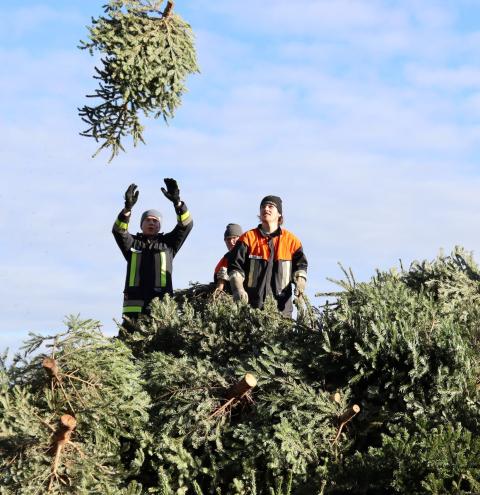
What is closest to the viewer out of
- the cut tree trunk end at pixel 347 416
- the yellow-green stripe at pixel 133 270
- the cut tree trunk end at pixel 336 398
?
the cut tree trunk end at pixel 347 416

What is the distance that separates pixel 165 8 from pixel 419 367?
187 inches

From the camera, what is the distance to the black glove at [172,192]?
11734 mm

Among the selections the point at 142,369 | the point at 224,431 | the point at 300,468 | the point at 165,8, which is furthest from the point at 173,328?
the point at 165,8

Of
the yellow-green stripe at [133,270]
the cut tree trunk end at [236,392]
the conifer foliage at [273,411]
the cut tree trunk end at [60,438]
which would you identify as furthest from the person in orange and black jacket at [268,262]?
the cut tree trunk end at [60,438]

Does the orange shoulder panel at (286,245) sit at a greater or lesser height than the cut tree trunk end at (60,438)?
greater

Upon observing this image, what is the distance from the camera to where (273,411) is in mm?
6898

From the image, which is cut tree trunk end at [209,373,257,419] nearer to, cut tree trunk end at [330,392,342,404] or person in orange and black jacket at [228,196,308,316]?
cut tree trunk end at [330,392,342,404]

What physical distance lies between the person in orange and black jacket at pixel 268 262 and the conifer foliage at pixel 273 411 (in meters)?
2.77

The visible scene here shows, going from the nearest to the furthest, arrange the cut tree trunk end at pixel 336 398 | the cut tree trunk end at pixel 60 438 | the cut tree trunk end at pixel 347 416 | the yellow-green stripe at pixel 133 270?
1. the cut tree trunk end at pixel 60 438
2. the cut tree trunk end at pixel 347 416
3. the cut tree trunk end at pixel 336 398
4. the yellow-green stripe at pixel 133 270

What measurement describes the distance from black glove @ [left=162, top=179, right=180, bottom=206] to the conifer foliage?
4.21 m

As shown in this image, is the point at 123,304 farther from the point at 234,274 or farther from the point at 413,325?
the point at 413,325

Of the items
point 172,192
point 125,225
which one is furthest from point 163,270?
point 172,192

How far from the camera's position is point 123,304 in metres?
11.7

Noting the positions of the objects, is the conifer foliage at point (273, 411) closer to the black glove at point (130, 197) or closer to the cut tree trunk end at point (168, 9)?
the cut tree trunk end at point (168, 9)
